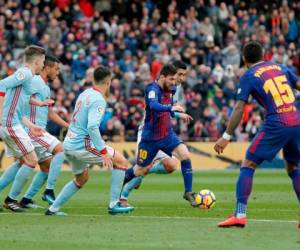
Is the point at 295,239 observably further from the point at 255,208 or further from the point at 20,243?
the point at 255,208

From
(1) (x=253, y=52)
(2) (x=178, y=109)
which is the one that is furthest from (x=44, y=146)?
(1) (x=253, y=52)

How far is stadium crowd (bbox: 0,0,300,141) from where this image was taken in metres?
30.7

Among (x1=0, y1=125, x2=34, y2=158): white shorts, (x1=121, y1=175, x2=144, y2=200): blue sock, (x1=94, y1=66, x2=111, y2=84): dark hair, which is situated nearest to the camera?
(x1=94, y1=66, x2=111, y2=84): dark hair

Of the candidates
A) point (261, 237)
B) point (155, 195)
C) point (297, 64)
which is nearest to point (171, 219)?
point (261, 237)

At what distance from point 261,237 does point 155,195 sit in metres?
7.74

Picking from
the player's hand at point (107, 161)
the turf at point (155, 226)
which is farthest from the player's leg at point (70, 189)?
the player's hand at point (107, 161)

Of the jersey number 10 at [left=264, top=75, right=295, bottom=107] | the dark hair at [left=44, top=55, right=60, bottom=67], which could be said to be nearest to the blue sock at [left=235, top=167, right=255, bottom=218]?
the jersey number 10 at [left=264, top=75, right=295, bottom=107]

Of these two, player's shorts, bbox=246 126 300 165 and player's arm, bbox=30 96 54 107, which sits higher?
player's arm, bbox=30 96 54 107

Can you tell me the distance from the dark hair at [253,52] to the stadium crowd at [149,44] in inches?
641

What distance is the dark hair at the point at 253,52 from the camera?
41.0 feet

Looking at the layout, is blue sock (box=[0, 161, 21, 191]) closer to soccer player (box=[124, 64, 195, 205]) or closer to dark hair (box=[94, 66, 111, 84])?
soccer player (box=[124, 64, 195, 205])

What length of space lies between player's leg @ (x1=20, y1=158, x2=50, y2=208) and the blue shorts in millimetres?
1515

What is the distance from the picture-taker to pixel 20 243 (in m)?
10.9

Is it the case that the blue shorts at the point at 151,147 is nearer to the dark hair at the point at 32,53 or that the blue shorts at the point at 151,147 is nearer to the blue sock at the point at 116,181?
the blue sock at the point at 116,181
